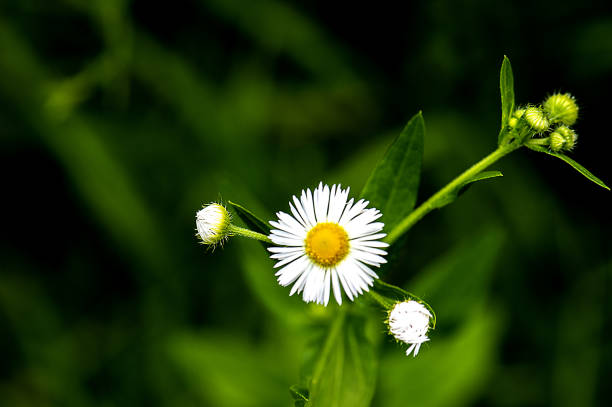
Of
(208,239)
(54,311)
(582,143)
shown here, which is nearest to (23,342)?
(54,311)

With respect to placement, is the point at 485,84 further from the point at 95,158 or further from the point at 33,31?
the point at 33,31

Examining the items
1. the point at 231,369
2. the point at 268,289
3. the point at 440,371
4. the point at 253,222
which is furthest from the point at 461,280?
the point at 231,369

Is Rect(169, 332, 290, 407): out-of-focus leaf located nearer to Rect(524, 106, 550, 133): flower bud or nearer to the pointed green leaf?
the pointed green leaf

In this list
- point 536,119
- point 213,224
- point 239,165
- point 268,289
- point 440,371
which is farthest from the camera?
point 239,165

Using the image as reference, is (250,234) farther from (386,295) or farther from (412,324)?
(412,324)

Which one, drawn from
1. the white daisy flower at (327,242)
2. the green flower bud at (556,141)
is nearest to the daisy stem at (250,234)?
the white daisy flower at (327,242)

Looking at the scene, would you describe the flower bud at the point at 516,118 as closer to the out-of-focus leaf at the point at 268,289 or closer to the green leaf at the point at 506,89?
the green leaf at the point at 506,89
